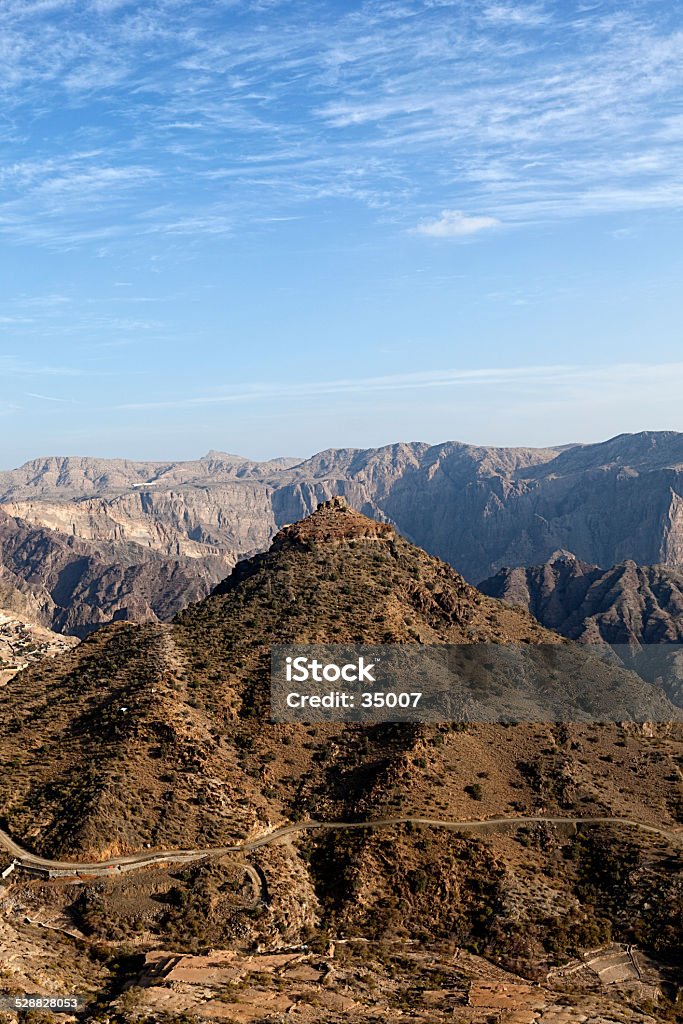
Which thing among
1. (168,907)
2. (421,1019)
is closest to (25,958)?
(168,907)

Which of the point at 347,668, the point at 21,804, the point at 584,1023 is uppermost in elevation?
the point at 347,668

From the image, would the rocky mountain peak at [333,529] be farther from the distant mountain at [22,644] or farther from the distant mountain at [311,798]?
the distant mountain at [22,644]

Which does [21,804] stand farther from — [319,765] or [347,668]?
[347,668]

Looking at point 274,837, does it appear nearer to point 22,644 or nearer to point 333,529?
point 333,529

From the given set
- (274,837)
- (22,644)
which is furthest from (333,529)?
(22,644)

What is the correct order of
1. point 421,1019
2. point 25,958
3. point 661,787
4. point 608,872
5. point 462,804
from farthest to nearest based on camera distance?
point 661,787 → point 462,804 → point 608,872 → point 25,958 → point 421,1019

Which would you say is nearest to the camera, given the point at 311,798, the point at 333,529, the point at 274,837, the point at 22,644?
the point at 274,837
